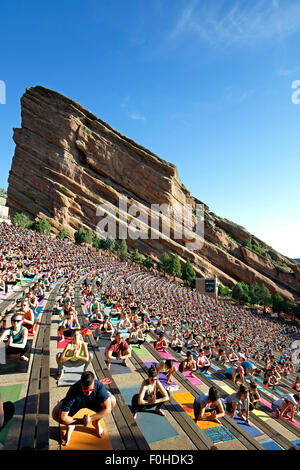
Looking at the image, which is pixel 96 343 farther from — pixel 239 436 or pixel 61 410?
pixel 239 436

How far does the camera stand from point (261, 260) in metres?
73.0

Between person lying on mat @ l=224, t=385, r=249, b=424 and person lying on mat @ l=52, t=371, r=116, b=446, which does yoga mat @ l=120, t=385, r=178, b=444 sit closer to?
person lying on mat @ l=52, t=371, r=116, b=446

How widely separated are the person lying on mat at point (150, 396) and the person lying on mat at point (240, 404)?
7.26 feet

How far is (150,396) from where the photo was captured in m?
4.29

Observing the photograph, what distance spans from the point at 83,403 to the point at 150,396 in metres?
1.37

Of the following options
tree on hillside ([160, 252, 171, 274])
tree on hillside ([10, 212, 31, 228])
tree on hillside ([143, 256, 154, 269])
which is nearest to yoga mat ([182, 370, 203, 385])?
tree on hillside ([160, 252, 171, 274])

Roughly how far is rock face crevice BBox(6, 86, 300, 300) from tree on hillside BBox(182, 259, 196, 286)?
4.98 m

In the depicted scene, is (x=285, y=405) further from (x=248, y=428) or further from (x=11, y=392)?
(x=11, y=392)

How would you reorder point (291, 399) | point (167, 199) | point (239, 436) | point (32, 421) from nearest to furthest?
point (32, 421) < point (239, 436) < point (291, 399) < point (167, 199)

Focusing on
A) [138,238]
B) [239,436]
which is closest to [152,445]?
[239,436]

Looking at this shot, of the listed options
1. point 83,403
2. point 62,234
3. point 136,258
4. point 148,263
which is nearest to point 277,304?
point 148,263

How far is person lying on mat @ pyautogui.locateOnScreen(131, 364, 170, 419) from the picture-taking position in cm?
419

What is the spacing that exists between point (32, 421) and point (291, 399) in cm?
706

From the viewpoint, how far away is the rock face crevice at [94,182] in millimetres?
64562
